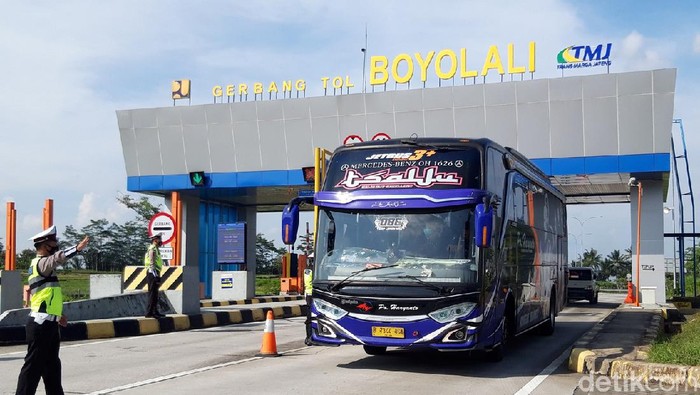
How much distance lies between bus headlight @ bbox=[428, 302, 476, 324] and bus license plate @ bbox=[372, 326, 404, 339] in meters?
0.45

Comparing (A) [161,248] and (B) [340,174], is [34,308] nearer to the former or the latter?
(B) [340,174]

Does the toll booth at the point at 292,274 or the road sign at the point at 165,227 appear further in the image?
the toll booth at the point at 292,274

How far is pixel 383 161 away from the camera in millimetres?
11070

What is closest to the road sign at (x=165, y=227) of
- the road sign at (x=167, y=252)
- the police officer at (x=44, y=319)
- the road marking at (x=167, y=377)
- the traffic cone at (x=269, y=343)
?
the road sign at (x=167, y=252)

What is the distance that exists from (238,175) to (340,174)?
84.1 ft

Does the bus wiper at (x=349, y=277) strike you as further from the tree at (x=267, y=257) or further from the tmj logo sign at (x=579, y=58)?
the tree at (x=267, y=257)

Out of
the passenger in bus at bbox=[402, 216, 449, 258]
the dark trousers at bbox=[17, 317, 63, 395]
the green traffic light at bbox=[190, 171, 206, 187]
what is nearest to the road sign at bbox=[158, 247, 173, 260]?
the passenger in bus at bbox=[402, 216, 449, 258]

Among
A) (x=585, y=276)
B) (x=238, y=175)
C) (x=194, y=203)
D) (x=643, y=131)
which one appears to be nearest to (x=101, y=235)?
(x=194, y=203)

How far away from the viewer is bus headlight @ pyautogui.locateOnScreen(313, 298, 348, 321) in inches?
406

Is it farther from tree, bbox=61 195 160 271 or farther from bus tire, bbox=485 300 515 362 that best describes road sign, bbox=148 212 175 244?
tree, bbox=61 195 160 271

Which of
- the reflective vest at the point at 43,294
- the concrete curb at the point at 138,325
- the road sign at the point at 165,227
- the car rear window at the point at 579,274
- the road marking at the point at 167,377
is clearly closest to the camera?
the reflective vest at the point at 43,294

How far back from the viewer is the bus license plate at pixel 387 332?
32.7ft

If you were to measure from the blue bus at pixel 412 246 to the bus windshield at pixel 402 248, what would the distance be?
1 centimetres

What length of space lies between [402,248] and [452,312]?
3.48 feet
